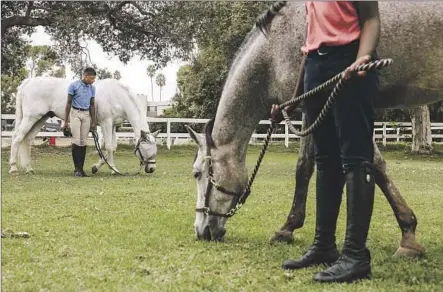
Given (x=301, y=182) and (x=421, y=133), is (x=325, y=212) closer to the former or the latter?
(x=301, y=182)

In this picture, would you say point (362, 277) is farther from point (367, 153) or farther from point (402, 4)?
point (402, 4)

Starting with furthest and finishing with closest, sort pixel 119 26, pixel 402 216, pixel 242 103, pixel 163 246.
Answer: pixel 119 26, pixel 242 103, pixel 163 246, pixel 402 216

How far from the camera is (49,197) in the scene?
23.9 ft

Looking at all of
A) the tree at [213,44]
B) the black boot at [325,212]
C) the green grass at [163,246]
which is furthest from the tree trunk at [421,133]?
the black boot at [325,212]

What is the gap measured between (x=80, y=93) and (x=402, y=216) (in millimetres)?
8464

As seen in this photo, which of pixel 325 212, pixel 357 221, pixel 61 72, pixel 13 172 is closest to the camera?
pixel 357 221

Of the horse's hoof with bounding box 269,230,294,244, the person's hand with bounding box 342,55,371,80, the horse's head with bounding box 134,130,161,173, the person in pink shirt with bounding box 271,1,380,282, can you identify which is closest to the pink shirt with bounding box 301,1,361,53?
the person in pink shirt with bounding box 271,1,380,282

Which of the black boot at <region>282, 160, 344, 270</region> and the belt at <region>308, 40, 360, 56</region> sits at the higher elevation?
the belt at <region>308, 40, 360, 56</region>

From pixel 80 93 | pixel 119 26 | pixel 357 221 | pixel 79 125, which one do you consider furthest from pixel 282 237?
pixel 119 26

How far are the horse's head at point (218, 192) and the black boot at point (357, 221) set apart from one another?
1.43 m

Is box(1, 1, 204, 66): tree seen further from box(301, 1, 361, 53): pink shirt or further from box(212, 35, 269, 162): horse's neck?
box(301, 1, 361, 53): pink shirt

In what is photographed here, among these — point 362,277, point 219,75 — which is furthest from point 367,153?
point 219,75

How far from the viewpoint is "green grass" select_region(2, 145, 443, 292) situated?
3.07m

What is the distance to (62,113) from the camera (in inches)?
475
